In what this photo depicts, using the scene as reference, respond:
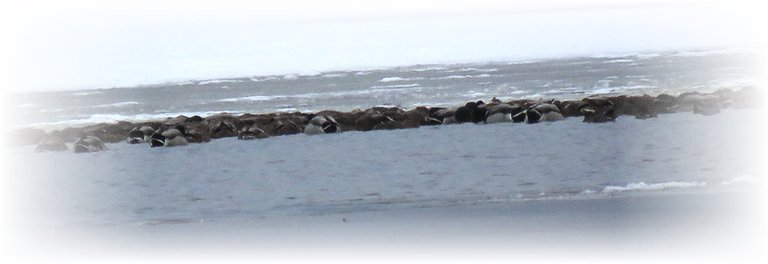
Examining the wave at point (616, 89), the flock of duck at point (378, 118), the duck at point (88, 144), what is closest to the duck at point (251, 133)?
the flock of duck at point (378, 118)

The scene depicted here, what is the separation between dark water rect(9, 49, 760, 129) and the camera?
4.30m

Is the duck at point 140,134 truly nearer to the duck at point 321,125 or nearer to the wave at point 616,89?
the duck at point 321,125

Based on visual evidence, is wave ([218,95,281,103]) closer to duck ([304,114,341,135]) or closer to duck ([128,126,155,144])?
duck ([304,114,341,135])

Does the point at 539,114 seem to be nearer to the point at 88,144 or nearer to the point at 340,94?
the point at 340,94

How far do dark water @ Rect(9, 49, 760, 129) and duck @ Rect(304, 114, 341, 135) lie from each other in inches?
2.0

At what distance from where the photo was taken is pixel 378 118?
4324 millimetres

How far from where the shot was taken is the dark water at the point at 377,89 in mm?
4297

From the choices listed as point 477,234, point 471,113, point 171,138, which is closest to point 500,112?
point 471,113

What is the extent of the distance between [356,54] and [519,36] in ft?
2.46

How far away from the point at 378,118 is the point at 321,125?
27cm

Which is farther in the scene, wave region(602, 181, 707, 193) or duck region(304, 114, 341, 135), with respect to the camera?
duck region(304, 114, 341, 135)

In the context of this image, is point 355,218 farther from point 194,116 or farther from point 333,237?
point 194,116

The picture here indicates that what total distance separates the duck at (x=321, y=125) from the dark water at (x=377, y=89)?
5cm

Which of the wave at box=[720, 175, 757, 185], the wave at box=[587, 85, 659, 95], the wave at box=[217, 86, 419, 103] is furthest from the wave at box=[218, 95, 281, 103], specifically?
the wave at box=[720, 175, 757, 185]
